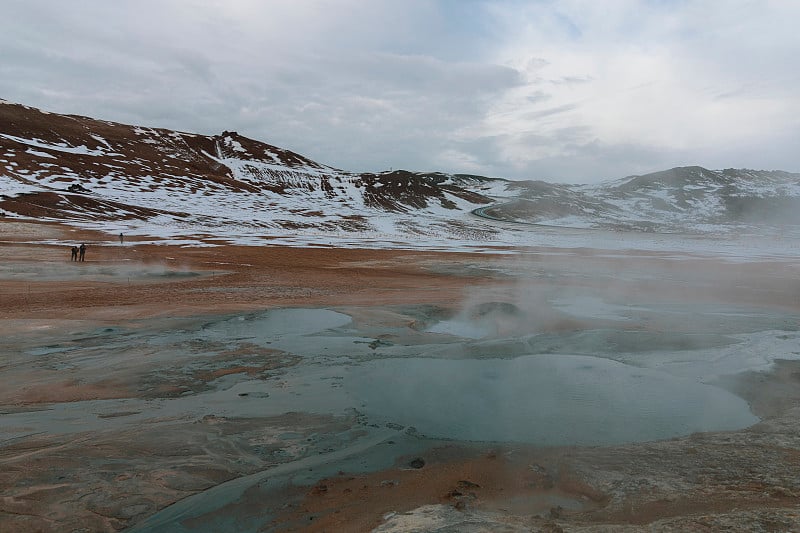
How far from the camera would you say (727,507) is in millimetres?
4000

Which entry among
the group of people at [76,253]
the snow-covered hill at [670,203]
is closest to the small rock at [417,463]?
the group of people at [76,253]

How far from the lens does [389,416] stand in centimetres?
611

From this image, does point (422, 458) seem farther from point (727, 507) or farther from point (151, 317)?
point (151, 317)

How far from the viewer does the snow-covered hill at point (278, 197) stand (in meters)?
49.2

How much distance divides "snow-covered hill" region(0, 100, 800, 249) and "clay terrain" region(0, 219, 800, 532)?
85.5 feet

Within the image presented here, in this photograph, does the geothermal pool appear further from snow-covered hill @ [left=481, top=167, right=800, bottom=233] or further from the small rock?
snow-covered hill @ [left=481, top=167, right=800, bottom=233]

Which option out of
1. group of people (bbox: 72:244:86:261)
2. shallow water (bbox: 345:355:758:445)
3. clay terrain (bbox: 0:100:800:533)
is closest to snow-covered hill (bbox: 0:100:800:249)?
group of people (bbox: 72:244:86:261)

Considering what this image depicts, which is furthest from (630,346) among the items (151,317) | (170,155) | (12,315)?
(170,155)

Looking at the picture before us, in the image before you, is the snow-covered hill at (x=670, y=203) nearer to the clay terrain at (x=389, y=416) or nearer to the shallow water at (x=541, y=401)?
the clay terrain at (x=389, y=416)

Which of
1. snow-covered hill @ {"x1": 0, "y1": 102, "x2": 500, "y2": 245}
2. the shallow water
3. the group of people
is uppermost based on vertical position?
snow-covered hill @ {"x1": 0, "y1": 102, "x2": 500, "y2": 245}

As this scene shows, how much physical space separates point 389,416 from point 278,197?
7345 centimetres

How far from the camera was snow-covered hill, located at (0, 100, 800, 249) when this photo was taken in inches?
1935

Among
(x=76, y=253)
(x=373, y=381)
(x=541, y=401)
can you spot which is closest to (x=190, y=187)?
(x=76, y=253)

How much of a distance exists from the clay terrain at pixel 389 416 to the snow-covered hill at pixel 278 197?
2606 centimetres
